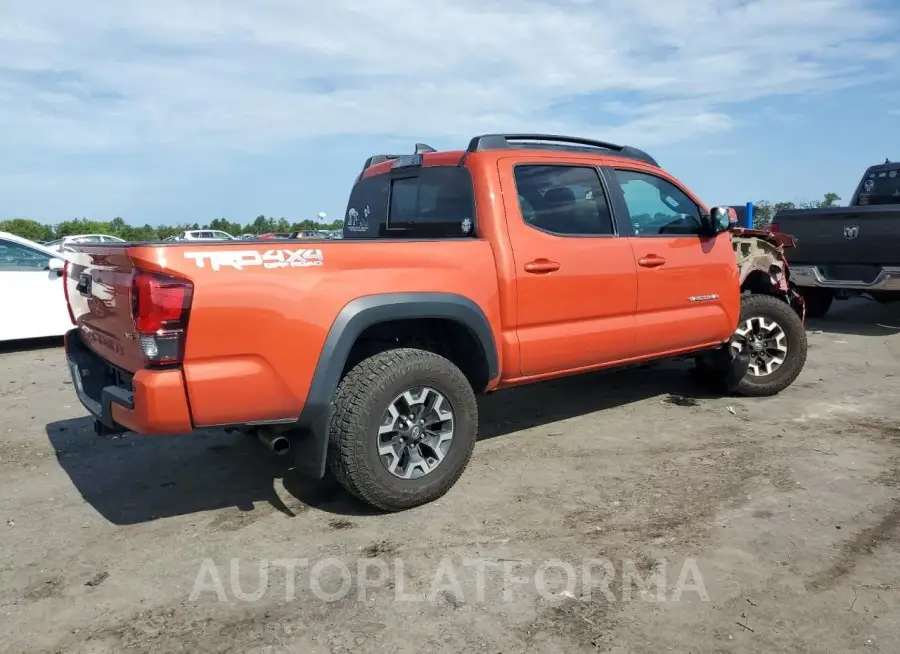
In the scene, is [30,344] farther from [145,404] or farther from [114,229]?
[114,229]

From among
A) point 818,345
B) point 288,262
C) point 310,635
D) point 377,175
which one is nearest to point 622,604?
point 310,635

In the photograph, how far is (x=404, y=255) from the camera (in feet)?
11.7

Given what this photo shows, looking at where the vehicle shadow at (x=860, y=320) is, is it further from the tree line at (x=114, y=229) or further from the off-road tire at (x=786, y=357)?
the tree line at (x=114, y=229)

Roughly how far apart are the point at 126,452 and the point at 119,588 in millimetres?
1897

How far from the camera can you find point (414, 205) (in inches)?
179

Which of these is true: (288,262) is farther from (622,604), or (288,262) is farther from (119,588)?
→ (622,604)

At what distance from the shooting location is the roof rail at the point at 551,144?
13.8 ft

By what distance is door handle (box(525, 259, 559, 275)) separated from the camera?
4047 mm

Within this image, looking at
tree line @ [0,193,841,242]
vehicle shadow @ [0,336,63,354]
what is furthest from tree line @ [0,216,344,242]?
vehicle shadow @ [0,336,63,354]

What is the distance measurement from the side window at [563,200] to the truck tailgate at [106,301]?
7.12 ft

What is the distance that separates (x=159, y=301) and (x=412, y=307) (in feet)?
3.94

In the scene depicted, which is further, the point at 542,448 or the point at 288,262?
the point at 542,448

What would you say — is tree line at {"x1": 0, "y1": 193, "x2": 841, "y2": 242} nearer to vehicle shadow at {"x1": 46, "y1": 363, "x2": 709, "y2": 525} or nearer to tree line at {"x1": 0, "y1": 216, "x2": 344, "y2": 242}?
tree line at {"x1": 0, "y1": 216, "x2": 344, "y2": 242}

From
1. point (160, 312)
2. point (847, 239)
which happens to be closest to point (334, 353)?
point (160, 312)
